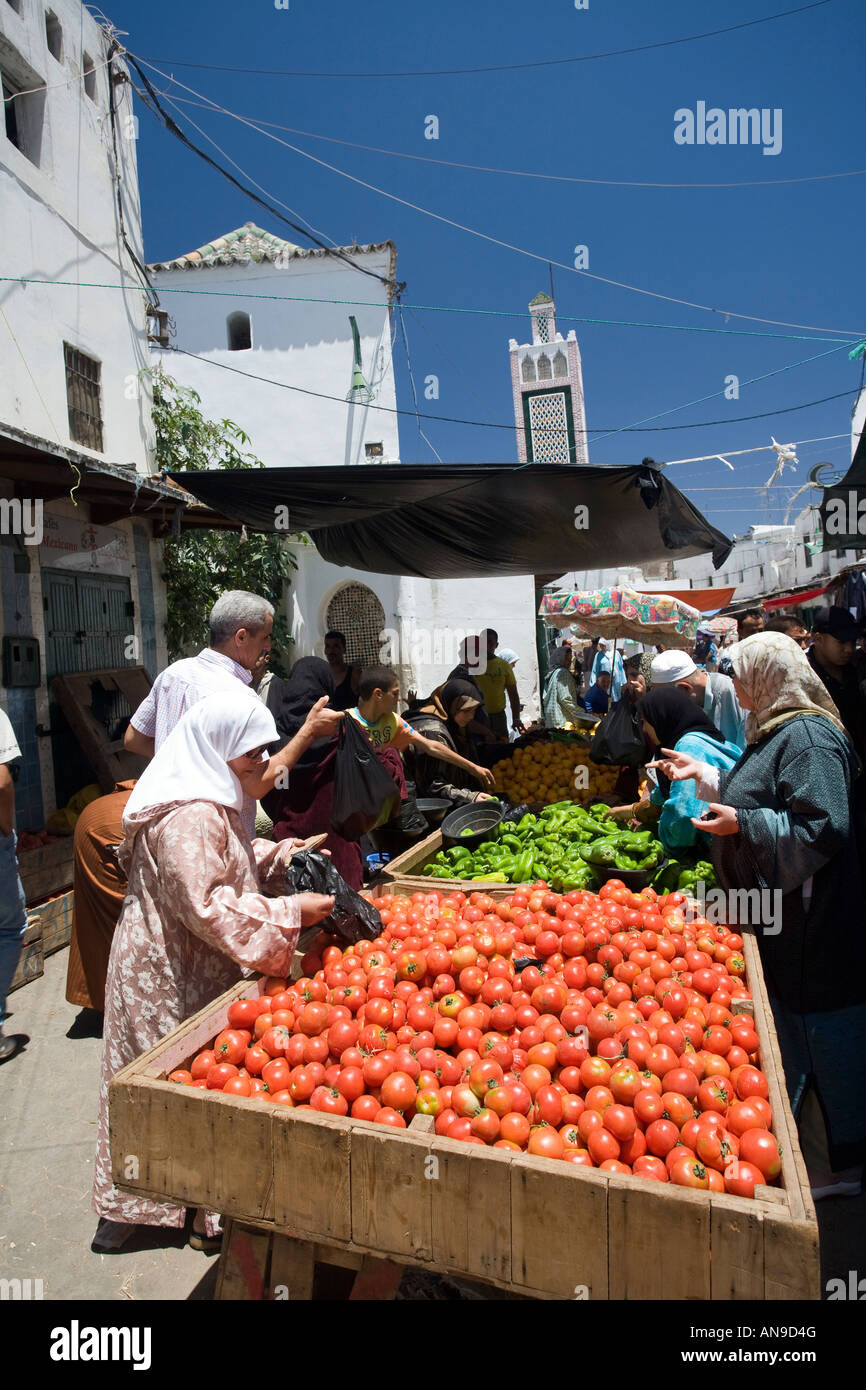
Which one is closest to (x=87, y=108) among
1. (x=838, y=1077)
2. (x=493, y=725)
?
(x=493, y=725)

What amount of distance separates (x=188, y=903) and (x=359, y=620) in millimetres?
11842

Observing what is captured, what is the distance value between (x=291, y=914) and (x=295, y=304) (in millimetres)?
14235

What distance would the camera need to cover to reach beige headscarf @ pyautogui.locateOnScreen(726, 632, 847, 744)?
2.71 meters

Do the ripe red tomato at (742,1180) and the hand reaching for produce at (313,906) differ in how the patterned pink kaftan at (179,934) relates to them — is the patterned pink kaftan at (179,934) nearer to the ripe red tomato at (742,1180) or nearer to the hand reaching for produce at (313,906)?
the hand reaching for produce at (313,906)

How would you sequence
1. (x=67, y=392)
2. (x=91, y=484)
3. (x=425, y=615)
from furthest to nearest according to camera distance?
(x=425, y=615)
(x=67, y=392)
(x=91, y=484)

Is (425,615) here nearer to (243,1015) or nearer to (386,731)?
(386,731)

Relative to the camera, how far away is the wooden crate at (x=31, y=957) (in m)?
4.96

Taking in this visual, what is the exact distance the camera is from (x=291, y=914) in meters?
2.47

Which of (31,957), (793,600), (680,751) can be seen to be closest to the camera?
(680,751)

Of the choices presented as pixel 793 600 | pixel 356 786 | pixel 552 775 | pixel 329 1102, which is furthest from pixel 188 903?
pixel 793 600

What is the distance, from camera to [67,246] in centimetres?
801

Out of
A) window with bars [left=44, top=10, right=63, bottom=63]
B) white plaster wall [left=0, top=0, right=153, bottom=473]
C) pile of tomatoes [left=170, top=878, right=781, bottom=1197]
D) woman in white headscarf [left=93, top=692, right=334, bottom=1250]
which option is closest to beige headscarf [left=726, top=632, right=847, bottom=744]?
pile of tomatoes [left=170, top=878, right=781, bottom=1197]

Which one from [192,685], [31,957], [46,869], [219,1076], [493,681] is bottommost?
[31,957]
